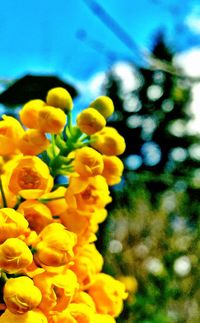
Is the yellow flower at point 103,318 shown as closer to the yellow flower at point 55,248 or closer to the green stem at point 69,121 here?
the yellow flower at point 55,248

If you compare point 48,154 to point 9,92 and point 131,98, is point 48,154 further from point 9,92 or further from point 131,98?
point 131,98

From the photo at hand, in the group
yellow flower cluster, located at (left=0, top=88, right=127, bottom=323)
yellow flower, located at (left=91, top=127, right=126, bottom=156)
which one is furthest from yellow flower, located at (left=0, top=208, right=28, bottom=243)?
yellow flower, located at (left=91, top=127, right=126, bottom=156)

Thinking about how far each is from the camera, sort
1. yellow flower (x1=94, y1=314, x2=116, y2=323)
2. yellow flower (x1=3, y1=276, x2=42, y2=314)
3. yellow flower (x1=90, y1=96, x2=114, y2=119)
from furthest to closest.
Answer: yellow flower (x1=90, y1=96, x2=114, y2=119)
yellow flower (x1=94, y1=314, x2=116, y2=323)
yellow flower (x1=3, y1=276, x2=42, y2=314)

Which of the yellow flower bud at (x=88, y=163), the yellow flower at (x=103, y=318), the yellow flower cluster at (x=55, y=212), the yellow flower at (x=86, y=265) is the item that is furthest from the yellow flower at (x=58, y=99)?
the yellow flower at (x=103, y=318)

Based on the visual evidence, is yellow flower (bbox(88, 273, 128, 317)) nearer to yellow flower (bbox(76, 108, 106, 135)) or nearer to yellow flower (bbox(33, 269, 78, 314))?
yellow flower (bbox(33, 269, 78, 314))

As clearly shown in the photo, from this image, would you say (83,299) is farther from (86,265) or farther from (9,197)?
(9,197)

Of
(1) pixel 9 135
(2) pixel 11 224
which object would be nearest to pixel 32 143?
(1) pixel 9 135

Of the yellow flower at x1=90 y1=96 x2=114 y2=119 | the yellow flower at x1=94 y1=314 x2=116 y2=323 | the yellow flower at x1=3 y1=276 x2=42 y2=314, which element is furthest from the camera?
the yellow flower at x1=90 y1=96 x2=114 y2=119
